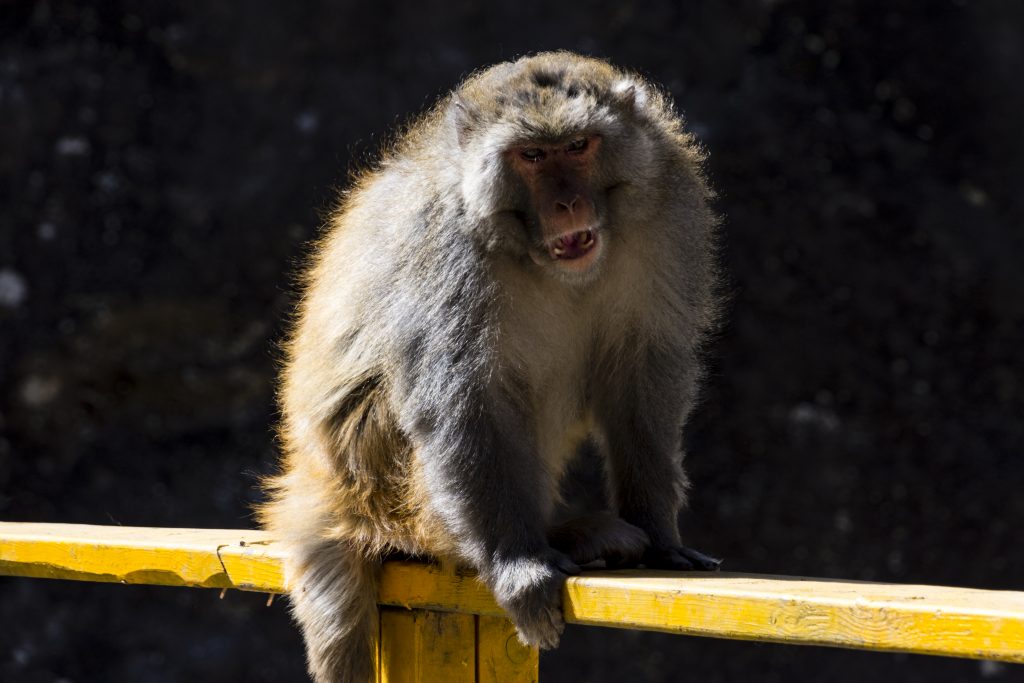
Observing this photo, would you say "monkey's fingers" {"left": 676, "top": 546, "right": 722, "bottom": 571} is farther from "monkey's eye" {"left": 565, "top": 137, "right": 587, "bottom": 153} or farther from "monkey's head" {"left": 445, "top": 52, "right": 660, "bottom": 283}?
"monkey's eye" {"left": 565, "top": 137, "right": 587, "bottom": 153}

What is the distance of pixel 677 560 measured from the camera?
3477 mm

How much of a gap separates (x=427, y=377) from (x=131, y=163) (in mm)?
4112

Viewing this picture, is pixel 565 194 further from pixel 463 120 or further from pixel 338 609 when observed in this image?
pixel 338 609

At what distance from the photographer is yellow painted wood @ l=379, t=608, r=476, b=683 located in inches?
131

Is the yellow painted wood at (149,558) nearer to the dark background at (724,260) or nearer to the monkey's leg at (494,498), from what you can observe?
the monkey's leg at (494,498)

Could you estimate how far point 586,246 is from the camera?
323cm

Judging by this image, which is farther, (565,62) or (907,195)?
(907,195)

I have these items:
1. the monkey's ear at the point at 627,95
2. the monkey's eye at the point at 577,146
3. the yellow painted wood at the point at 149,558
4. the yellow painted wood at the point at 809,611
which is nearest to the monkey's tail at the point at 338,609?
the yellow painted wood at the point at 149,558

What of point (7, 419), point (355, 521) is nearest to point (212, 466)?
point (7, 419)

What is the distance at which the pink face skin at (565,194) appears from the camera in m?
3.23

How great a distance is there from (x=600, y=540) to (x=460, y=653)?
454mm

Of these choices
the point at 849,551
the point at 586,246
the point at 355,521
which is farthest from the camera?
the point at 849,551

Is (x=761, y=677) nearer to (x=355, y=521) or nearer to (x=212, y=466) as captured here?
(x=212, y=466)

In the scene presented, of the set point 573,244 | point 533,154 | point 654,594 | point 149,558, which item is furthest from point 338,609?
point 533,154
